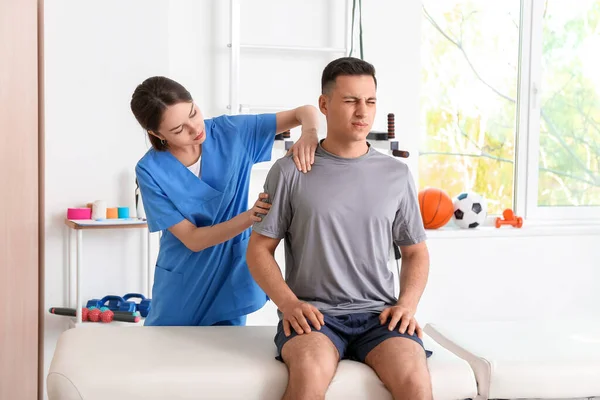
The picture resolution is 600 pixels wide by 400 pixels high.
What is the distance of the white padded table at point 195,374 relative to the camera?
160cm

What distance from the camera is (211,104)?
3613 mm

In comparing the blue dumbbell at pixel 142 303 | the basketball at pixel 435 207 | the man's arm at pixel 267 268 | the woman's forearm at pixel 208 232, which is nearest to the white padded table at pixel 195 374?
the man's arm at pixel 267 268

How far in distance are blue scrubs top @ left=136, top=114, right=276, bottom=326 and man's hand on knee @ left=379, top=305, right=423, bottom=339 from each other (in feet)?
1.38

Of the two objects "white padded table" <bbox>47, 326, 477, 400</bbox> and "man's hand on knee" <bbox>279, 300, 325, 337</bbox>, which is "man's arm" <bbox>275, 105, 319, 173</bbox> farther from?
"white padded table" <bbox>47, 326, 477, 400</bbox>

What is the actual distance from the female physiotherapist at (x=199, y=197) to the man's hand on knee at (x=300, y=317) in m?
0.24

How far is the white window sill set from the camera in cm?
382

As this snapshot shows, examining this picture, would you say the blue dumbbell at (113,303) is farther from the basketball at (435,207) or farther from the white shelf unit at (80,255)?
the basketball at (435,207)

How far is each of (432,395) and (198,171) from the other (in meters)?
0.82

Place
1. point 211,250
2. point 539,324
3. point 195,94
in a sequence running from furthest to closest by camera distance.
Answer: point 195,94
point 539,324
point 211,250

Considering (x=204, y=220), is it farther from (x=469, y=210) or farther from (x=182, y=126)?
(x=469, y=210)

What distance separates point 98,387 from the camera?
5.20ft

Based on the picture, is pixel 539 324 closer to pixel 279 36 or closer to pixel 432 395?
pixel 432 395

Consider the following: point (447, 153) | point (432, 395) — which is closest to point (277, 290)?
point (432, 395)

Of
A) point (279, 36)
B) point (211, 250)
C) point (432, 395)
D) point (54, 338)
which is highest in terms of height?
point (279, 36)
